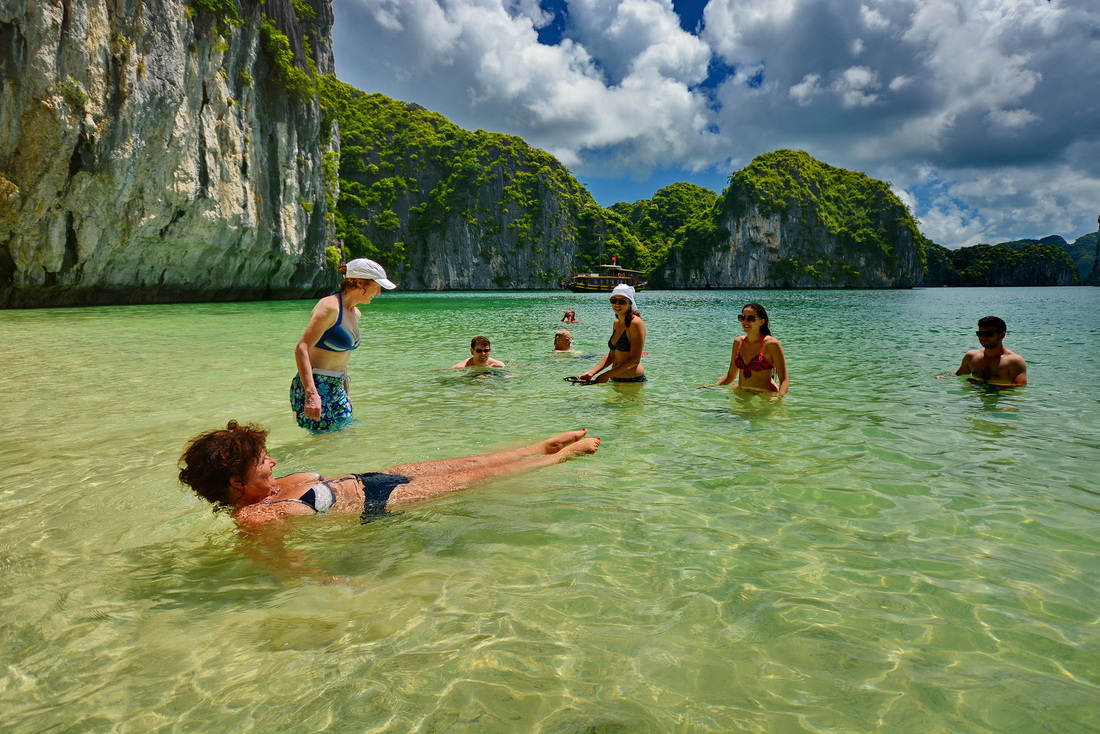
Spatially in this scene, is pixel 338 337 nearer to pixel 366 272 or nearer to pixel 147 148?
pixel 366 272

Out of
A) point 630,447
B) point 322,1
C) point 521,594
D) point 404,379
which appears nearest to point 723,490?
point 630,447

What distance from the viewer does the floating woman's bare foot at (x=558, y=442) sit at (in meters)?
4.75

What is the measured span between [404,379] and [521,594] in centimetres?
699

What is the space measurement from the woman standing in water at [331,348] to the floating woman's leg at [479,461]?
1.03 meters

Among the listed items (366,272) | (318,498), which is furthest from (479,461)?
(366,272)

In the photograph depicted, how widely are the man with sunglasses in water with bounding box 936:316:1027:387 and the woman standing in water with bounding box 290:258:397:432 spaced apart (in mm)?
8127

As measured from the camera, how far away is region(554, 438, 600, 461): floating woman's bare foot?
471 cm

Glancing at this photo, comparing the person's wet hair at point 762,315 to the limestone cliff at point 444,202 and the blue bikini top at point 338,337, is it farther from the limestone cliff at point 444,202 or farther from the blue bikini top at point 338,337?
the limestone cliff at point 444,202

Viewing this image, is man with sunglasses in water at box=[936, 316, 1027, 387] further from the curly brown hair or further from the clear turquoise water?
the curly brown hair

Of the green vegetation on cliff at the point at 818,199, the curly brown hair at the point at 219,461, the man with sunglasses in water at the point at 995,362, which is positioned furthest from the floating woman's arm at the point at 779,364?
the green vegetation on cliff at the point at 818,199

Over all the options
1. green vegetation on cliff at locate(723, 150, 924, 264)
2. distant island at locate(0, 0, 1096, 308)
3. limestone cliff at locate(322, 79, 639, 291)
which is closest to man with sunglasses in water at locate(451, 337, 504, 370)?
distant island at locate(0, 0, 1096, 308)

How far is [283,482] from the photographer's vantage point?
3561mm

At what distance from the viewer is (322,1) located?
45.0 m

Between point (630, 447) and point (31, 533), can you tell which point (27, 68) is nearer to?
point (31, 533)
